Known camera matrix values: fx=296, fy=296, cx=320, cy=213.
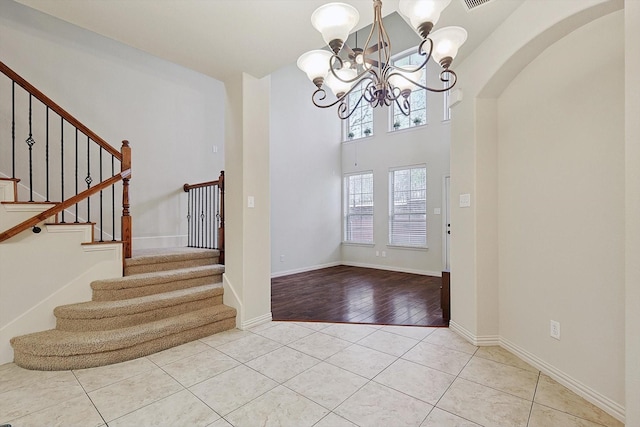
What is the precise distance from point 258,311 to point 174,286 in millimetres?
944

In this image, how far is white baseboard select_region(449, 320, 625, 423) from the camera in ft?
5.76

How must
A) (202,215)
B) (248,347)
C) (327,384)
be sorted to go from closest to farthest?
1. (327,384)
2. (248,347)
3. (202,215)

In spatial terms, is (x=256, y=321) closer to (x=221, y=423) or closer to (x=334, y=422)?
(x=221, y=423)

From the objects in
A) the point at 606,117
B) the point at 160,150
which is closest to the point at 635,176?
the point at 606,117

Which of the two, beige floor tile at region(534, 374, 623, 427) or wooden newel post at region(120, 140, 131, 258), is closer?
beige floor tile at region(534, 374, 623, 427)

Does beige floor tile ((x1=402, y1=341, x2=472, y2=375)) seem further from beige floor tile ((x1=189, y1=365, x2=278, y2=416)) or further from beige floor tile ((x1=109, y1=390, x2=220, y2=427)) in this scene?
beige floor tile ((x1=109, y1=390, x2=220, y2=427))

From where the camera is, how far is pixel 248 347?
2682mm

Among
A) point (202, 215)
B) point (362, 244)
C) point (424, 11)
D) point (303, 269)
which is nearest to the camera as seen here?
point (424, 11)

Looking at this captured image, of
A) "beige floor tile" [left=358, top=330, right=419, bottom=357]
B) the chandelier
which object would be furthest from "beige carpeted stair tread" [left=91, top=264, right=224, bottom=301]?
the chandelier

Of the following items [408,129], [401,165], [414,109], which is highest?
[414,109]

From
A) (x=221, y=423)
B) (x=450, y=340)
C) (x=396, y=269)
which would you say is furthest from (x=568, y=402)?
(x=396, y=269)

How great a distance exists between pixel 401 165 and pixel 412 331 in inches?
164

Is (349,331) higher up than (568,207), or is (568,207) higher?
(568,207)

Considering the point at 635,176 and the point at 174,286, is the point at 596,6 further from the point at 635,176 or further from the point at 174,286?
the point at 174,286
